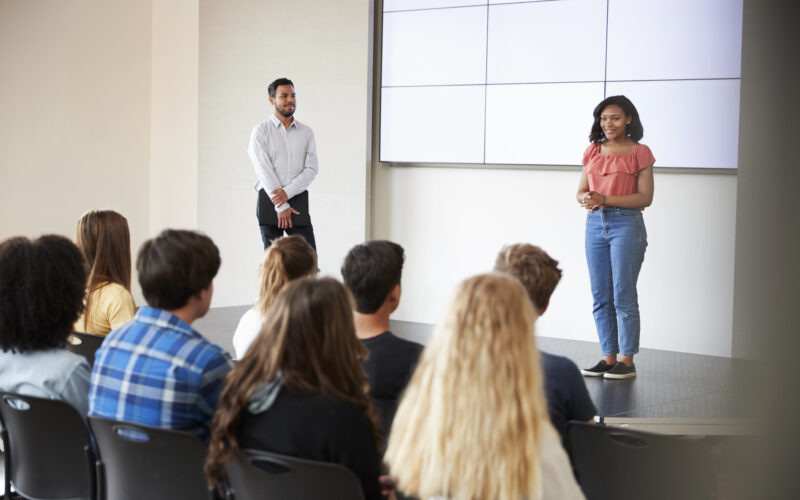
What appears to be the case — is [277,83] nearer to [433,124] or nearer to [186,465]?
[433,124]

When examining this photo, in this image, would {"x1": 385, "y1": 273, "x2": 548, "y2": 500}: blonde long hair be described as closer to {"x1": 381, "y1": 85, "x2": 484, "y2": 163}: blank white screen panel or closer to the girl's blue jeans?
the girl's blue jeans

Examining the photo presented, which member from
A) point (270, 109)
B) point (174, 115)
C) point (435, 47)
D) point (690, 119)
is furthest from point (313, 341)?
point (174, 115)

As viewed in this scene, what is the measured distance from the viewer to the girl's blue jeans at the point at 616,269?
4.28m

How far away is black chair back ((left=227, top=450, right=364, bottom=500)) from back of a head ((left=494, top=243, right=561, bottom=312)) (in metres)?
0.94

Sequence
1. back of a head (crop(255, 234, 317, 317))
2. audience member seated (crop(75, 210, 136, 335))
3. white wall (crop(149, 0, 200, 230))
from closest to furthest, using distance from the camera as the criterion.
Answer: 1. back of a head (crop(255, 234, 317, 317))
2. audience member seated (crop(75, 210, 136, 335))
3. white wall (crop(149, 0, 200, 230))

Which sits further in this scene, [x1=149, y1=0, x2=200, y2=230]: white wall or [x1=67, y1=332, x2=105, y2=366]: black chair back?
[x1=149, y1=0, x2=200, y2=230]: white wall

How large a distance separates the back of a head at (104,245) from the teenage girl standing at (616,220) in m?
2.29

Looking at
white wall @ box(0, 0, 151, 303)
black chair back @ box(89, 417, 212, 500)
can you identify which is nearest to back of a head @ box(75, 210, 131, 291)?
black chair back @ box(89, 417, 212, 500)

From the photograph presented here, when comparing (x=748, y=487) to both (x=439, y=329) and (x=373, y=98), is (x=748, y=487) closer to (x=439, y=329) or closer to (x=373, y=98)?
(x=439, y=329)

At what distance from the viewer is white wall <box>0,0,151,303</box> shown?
6949 millimetres

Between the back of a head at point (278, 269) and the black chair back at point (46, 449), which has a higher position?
the back of a head at point (278, 269)

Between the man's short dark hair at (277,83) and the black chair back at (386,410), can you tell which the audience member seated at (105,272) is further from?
the man's short dark hair at (277,83)

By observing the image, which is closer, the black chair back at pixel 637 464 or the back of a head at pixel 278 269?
the black chair back at pixel 637 464

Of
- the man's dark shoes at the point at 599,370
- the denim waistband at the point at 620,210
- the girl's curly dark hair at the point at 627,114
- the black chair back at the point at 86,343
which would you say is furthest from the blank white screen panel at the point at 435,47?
the black chair back at the point at 86,343
